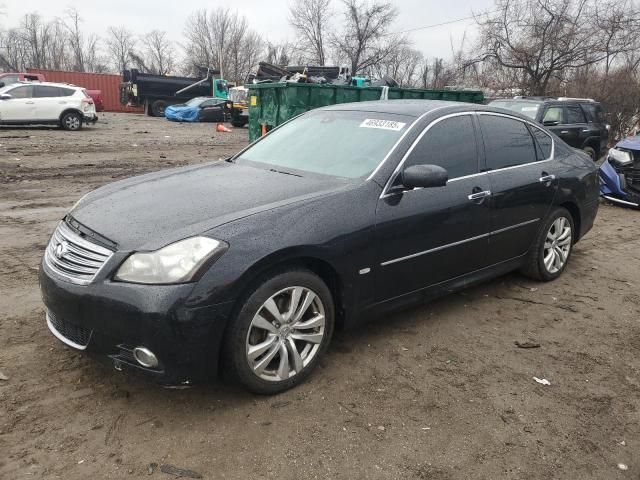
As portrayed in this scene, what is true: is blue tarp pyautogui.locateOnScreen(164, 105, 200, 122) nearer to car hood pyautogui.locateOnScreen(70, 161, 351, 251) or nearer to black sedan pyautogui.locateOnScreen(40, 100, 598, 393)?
black sedan pyautogui.locateOnScreen(40, 100, 598, 393)

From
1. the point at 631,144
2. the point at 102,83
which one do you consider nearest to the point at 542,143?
the point at 631,144

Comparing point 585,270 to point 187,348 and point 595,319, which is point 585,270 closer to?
point 595,319

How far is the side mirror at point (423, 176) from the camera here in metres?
3.37

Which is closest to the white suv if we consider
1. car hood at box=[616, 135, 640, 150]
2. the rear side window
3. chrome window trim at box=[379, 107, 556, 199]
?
car hood at box=[616, 135, 640, 150]

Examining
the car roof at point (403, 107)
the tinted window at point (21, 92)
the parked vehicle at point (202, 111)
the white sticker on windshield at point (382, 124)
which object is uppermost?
the car roof at point (403, 107)

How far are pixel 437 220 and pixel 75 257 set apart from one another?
2.28 m

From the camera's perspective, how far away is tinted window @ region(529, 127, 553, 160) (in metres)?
4.73

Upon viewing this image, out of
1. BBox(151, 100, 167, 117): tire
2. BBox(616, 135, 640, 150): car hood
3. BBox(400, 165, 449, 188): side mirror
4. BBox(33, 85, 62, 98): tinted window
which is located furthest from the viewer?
BBox(151, 100, 167, 117): tire

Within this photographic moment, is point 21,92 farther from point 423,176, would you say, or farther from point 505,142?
point 423,176

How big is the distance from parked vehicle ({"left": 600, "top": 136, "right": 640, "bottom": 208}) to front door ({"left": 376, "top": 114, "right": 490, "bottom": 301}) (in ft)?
19.5

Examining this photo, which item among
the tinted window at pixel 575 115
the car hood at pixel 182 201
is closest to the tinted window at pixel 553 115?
the tinted window at pixel 575 115

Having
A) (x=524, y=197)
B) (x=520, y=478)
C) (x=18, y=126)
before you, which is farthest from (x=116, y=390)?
(x=18, y=126)

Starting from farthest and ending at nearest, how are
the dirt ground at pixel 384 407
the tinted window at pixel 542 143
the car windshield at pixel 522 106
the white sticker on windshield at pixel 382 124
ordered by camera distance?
the car windshield at pixel 522 106 → the tinted window at pixel 542 143 → the white sticker on windshield at pixel 382 124 → the dirt ground at pixel 384 407

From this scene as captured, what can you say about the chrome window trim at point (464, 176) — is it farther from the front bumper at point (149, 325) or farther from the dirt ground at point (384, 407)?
the front bumper at point (149, 325)
